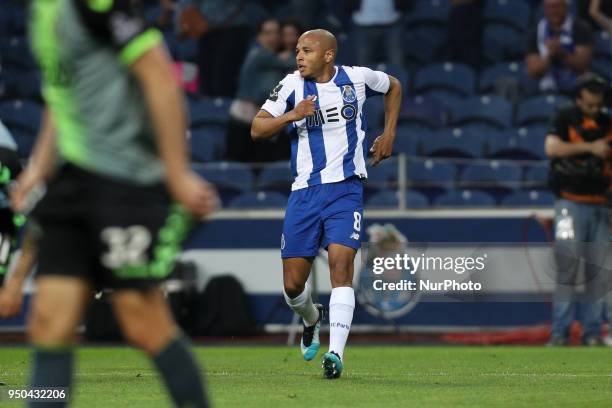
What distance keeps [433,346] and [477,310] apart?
1.25 metres

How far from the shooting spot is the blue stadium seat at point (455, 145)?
1512 cm

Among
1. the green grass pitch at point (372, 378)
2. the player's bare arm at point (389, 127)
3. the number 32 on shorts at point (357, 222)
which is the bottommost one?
the green grass pitch at point (372, 378)

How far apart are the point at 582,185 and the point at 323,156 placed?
462cm

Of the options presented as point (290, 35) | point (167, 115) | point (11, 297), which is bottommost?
point (11, 297)

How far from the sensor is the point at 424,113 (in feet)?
51.7

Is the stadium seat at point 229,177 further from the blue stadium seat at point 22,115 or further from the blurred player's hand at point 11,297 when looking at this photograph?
the blurred player's hand at point 11,297

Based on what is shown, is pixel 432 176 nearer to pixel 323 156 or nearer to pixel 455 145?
pixel 455 145

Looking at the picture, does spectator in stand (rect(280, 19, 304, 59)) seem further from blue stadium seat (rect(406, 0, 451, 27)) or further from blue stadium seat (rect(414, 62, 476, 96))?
blue stadium seat (rect(406, 0, 451, 27))

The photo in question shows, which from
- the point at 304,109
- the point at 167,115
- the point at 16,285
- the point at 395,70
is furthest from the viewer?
the point at 395,70

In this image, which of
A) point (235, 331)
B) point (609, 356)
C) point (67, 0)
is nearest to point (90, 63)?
point (67, 0)

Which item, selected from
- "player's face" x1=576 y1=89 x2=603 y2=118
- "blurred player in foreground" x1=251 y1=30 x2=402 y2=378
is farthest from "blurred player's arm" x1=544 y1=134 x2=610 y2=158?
"blurred player in foreground" x1=251 y1=30 x2=402 y2=378

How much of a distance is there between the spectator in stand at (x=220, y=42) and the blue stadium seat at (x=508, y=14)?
10.6 feet

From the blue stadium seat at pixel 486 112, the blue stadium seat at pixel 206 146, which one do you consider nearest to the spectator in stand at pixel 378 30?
the blue stadium seat at pixel 486 112

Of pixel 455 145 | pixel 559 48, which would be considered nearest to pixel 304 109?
pixel 455 145
